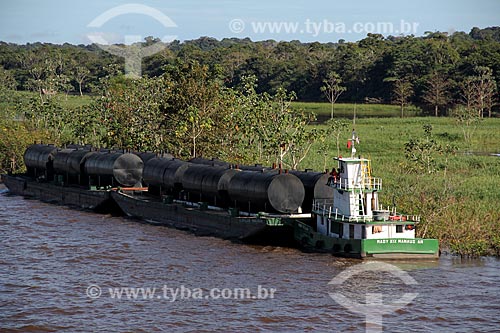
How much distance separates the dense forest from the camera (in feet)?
417

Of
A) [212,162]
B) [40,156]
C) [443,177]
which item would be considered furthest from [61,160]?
[443,177]

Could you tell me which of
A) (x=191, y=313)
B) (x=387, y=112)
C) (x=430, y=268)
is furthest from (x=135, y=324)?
(x=387, y=112)

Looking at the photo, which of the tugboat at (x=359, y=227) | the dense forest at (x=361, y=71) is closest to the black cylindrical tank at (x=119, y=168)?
the tugboat at (x=359, y=227)

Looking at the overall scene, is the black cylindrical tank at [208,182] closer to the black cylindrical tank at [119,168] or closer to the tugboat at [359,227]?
the tugboat at [359,227]

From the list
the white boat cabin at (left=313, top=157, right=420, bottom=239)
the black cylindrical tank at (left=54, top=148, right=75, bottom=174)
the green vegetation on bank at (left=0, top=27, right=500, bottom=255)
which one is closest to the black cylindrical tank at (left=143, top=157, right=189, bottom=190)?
the green vegetation on bank at (left=0, top=27, right=500, bottom=255)

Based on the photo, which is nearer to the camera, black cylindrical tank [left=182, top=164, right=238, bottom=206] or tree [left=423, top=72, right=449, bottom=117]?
black cylindrical tank [left=182, top=164, right=238, bottom=206]

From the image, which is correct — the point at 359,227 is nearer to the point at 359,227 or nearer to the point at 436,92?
the point at 359,227

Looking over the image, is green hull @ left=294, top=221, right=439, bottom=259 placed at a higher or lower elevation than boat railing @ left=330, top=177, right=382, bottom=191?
lower

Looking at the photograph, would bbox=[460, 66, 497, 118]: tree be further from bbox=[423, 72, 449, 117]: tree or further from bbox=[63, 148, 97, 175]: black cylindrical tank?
bbox=[63, 148, 97, 175]: black cylindrical tank

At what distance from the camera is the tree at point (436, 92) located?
126 meters

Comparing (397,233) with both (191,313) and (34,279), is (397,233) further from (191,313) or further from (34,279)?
(34,279)

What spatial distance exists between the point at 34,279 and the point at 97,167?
21765mm

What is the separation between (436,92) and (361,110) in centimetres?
1127

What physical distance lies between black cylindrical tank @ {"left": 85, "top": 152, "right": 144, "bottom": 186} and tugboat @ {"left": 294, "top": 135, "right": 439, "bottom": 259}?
17655mm
